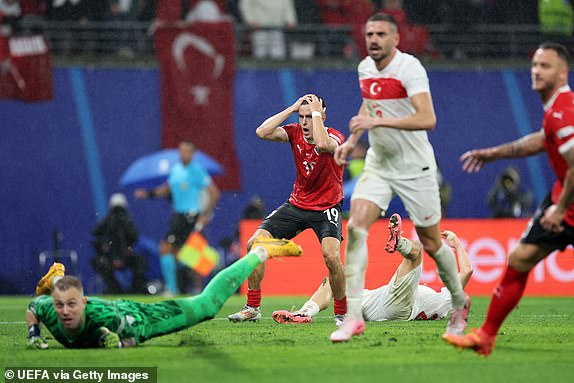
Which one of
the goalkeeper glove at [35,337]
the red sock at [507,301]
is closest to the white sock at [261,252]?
the goalkeeper glove at [35,337]

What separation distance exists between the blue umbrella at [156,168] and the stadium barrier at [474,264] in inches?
112

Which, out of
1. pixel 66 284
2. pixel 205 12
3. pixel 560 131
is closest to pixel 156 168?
pixel 205 12

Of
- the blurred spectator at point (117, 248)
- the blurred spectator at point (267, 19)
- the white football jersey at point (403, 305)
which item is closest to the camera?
the white football jersey at point (403, 305)

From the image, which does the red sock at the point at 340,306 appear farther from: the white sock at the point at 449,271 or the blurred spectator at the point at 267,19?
the blurred spectator at the point at 267,19

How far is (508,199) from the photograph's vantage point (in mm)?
22547

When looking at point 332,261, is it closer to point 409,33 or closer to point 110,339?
point 110,339

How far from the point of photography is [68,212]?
74.4 feet

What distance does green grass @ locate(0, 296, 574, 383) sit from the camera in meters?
7.27

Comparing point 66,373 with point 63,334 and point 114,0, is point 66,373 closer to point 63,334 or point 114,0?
point 63,334

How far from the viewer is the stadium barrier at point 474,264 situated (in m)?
18.4

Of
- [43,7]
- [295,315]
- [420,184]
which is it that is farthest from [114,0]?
[420,184]

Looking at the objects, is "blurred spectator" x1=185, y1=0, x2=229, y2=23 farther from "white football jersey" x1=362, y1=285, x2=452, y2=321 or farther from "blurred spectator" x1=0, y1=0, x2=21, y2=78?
"white football jersey" x1=362, y1=285, x2=452, y2=321

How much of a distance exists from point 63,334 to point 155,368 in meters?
1.39

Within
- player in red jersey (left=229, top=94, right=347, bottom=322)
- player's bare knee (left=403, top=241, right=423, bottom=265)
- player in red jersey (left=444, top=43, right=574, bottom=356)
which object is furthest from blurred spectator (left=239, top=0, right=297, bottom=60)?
player in red jersey (left=444, top=43, right=574, bottom=356)
